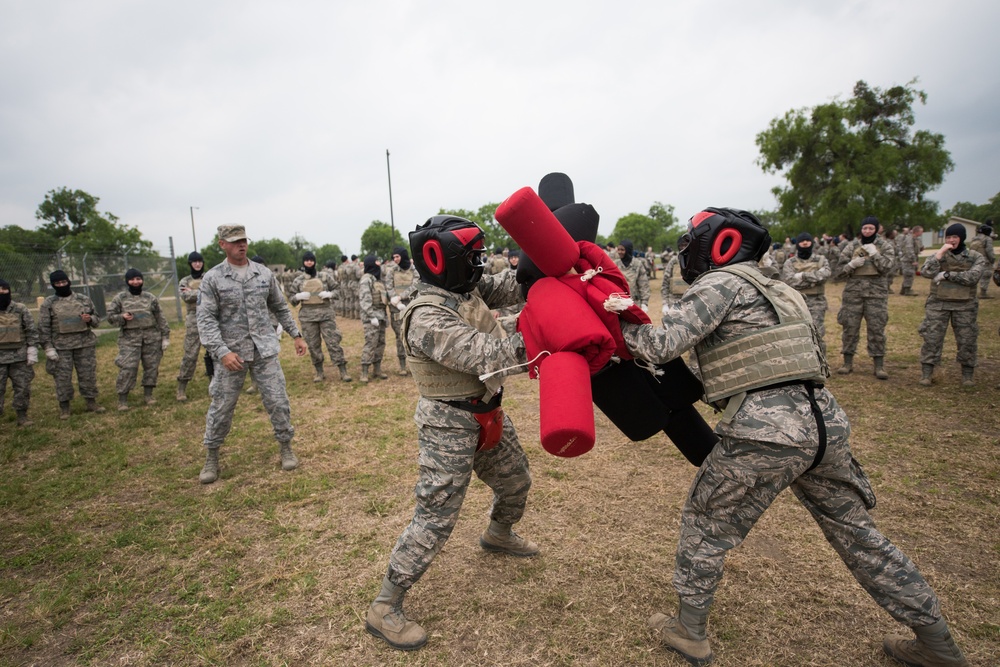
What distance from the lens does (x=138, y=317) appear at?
9289 mm

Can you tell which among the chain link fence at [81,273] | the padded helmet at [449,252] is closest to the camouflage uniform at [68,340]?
the chain link fence at [81,273]

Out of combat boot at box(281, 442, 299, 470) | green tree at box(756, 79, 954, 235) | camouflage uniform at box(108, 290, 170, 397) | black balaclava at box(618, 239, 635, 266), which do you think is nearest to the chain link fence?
camouflage uniform at box(108, 290, 170, 397)

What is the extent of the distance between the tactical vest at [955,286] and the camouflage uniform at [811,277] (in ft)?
4.94

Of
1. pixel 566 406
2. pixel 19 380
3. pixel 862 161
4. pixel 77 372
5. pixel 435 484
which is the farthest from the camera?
pixel 862 161

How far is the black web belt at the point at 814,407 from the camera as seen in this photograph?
2.67m

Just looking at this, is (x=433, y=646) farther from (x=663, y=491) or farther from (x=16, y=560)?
(x=16, y=560)

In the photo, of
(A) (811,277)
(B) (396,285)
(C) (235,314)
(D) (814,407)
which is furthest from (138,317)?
(A) (811,277)

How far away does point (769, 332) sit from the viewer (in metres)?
2.77

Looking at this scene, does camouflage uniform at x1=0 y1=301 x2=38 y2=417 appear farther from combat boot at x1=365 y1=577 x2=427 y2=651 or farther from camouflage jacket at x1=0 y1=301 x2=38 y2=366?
combat boot at x1=365 y1=577 x2=427 y2=651

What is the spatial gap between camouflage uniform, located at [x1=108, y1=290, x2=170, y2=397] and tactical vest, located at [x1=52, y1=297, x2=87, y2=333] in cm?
42

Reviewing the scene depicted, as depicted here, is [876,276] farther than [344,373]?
No

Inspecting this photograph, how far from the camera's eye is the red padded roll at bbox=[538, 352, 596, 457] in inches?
86.3

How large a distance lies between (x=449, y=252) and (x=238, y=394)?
3.76m

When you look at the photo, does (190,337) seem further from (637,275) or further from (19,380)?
(637,275)
